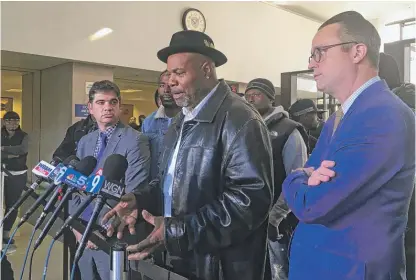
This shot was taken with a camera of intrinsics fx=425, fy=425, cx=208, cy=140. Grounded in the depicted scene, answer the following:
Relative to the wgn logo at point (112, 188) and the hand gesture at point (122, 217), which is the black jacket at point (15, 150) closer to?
the hand gesture at point (122, 217)

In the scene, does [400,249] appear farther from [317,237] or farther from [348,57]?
[348,57]

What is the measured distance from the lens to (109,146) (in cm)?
201

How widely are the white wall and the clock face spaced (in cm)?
10

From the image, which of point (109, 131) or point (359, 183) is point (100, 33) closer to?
point (109, 131)

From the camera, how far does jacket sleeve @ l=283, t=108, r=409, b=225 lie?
0.94 meters

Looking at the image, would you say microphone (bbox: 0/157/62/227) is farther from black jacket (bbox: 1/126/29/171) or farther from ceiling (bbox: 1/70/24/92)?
ceiling (bbox: 1/70/24/92)

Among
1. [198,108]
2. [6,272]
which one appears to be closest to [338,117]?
[198,108]

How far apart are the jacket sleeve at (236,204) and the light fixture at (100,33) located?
4451 mm

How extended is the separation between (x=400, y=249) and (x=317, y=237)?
0.19m

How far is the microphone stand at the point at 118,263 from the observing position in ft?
3.27

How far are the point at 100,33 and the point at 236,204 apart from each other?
4.63m

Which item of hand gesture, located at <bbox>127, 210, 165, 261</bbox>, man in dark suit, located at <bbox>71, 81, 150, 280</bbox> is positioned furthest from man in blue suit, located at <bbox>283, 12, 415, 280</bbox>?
man in dark suit, located at <bbox>71, 81, 150, 280</bbox>

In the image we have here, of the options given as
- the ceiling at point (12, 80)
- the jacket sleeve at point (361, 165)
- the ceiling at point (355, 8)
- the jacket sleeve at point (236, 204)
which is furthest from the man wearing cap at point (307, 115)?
the ceiling at point (12, 80)

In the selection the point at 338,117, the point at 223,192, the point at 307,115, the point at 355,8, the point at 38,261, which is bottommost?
the point at 38,261
